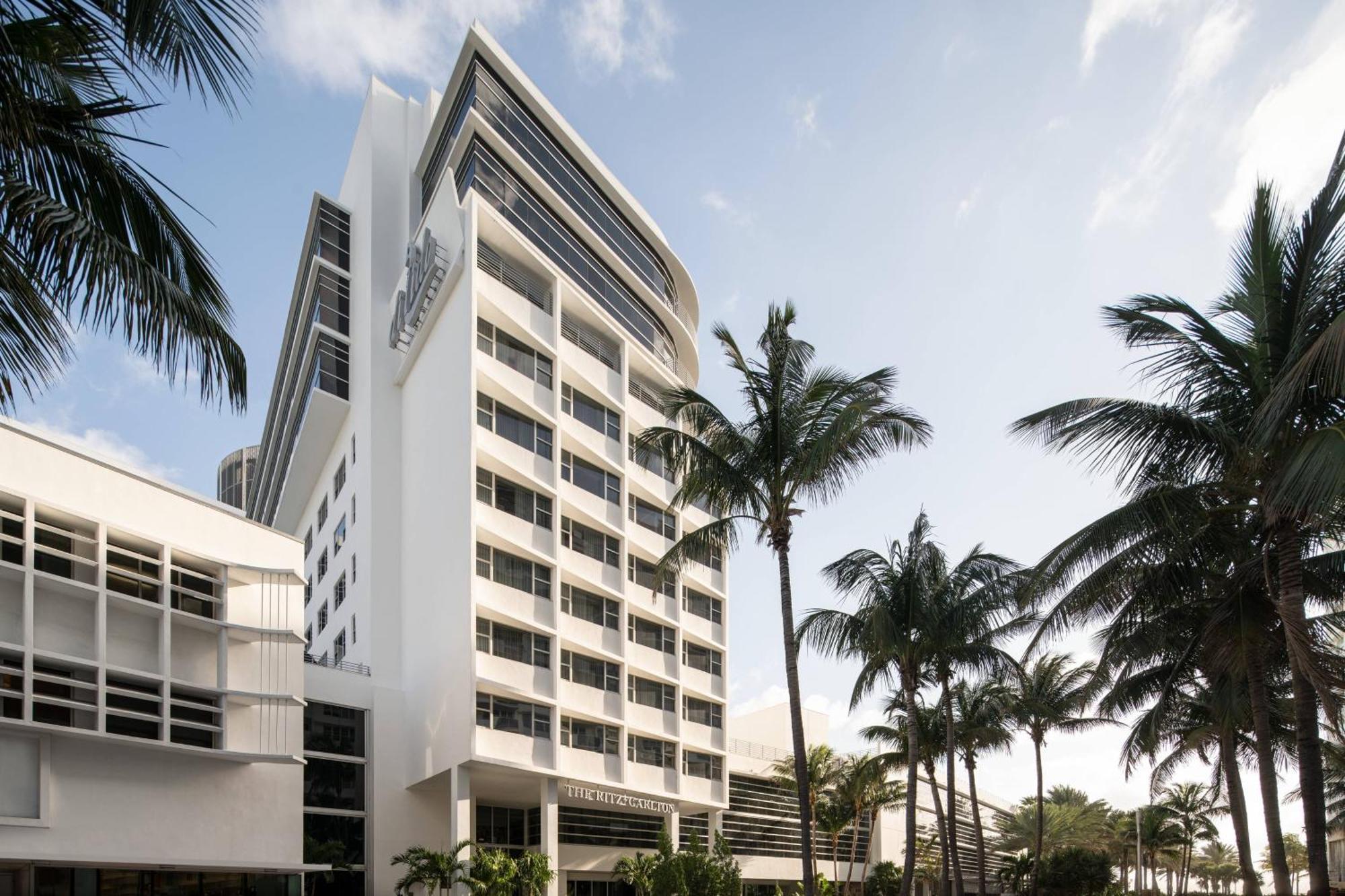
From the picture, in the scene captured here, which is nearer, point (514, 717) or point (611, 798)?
point (514, 717)

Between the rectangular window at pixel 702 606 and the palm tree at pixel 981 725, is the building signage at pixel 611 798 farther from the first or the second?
the palm tree at pixel 981 725

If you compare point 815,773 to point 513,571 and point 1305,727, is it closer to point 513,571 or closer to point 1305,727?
point 513,571

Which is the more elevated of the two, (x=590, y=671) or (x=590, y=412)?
(x=590, y=412)

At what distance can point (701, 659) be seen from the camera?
150ft

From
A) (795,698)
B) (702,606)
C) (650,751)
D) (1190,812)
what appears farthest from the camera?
(1190,812)

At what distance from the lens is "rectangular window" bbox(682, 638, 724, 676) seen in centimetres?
4456

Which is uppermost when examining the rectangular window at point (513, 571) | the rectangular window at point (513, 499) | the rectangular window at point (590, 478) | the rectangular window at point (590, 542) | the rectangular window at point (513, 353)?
the rectangular window at point (513, 353)

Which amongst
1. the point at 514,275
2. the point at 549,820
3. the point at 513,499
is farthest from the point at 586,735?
the point at 514,275

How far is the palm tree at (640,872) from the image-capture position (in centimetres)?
3409

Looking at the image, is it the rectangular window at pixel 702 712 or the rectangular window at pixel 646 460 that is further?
the rectangular window at pixel 702 712

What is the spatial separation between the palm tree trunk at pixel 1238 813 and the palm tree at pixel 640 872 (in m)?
16.6

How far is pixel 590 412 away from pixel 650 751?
12.7 metres

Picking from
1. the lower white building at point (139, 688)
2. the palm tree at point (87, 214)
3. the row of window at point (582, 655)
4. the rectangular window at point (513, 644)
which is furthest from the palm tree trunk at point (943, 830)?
the palm tree at point (87, 214)

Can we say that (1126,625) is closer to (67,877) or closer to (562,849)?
(67,877)
